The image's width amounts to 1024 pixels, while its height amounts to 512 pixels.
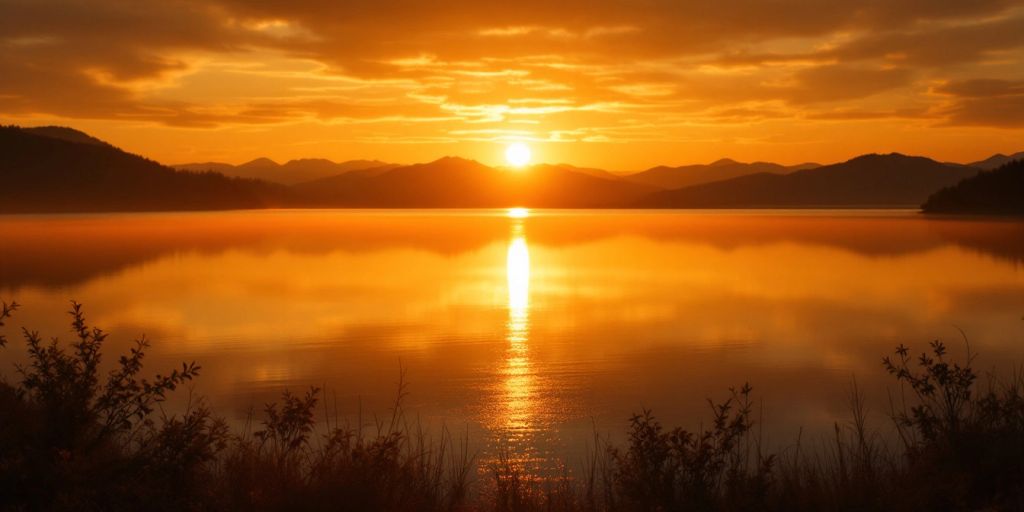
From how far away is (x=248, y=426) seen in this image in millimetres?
10992

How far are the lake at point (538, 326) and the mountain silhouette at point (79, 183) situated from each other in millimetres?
152366

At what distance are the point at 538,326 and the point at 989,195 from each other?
12579 centimetres

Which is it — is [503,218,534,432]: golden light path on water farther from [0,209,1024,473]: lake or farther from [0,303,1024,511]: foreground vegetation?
[0,303,1024,511]: foreground vegetation

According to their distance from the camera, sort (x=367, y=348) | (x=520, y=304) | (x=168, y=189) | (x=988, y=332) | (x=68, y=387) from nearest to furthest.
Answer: (x=68, y=387) → (x=367, y=348) → (x=988, y=332) → (x=520, y=304) → (x=168, y=189)

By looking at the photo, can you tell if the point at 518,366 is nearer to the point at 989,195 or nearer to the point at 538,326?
the point at 538,326

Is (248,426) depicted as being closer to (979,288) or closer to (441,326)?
(441,326)

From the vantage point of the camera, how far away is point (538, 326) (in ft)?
68.7

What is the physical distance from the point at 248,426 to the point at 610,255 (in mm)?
36054

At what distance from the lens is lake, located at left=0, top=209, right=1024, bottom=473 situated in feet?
40.9


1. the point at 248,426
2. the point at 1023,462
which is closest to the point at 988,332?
the point at 1023,462

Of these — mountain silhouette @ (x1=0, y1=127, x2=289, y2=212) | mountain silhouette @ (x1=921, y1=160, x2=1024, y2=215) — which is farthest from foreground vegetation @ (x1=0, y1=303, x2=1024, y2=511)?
mountain silhouette @ (x1=0, y1=127, x2=289, y2=212)

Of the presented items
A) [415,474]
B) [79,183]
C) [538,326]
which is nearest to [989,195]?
[538,326]

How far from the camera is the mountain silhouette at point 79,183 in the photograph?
179 m

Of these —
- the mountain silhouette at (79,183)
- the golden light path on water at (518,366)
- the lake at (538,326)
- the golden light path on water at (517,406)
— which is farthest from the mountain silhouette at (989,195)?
the mountain silhouette at (79,183)
